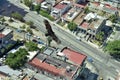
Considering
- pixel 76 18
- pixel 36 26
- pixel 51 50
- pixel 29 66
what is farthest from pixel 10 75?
pixel 76 18

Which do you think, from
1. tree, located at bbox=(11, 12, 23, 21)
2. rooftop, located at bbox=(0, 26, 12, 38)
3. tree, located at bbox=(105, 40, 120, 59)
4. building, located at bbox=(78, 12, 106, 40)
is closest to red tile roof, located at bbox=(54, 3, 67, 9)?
building, located at bbox=(78, 12, 106, 40)

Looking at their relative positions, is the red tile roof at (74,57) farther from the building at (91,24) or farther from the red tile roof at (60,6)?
the red tile roof at (60,6)

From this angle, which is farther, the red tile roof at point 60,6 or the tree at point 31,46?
the red tile roof at point 60,6

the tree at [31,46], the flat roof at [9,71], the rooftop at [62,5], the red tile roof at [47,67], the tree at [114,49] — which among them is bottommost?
the tree at [114,49]

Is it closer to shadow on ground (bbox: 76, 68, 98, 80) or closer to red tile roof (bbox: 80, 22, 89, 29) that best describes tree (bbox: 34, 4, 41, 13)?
red tile roof (bbox: 80, 22, 89, 29)

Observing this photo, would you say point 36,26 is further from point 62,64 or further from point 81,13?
point 62,64

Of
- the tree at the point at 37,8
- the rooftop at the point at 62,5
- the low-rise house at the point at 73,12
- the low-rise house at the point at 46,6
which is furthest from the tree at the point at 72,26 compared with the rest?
the tree at the point at 37,8
